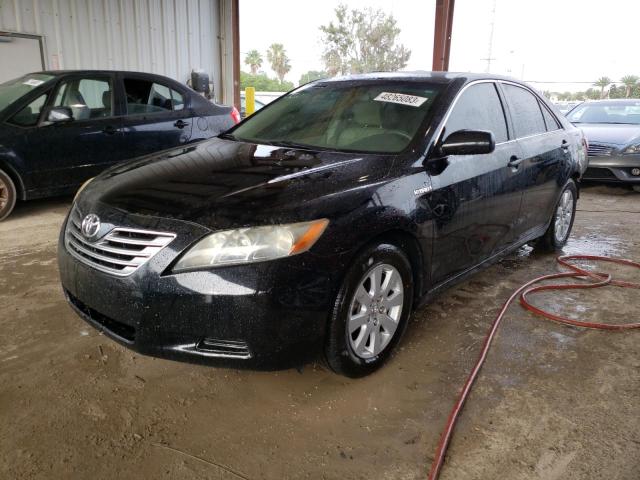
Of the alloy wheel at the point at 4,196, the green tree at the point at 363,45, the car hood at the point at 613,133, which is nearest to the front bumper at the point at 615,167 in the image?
the car hood at the point at 613,133

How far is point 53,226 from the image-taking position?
496cm

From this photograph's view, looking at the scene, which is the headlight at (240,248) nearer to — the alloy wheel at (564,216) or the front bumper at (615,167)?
the alloy wheel at (564,216)

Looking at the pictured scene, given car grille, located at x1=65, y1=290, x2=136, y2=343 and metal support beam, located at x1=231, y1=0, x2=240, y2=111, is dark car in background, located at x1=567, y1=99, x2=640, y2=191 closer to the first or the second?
metal support beam, located at x1=231, y1=0, x2=240, y2=111

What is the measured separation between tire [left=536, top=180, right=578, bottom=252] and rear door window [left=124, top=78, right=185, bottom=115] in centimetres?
423

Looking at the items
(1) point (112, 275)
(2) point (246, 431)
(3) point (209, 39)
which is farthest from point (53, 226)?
(3) point (209, 39)

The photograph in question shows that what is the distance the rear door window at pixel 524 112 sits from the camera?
3555mm

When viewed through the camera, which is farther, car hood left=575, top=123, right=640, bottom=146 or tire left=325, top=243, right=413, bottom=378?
car hood left=575, top=123, right=640, bottom=146

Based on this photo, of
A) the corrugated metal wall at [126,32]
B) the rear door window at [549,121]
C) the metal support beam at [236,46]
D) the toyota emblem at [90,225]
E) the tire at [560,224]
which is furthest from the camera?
the metal support beam at [236,46]

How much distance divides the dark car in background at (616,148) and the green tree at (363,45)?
13177 millimetres

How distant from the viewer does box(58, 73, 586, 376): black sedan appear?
1.98 metres

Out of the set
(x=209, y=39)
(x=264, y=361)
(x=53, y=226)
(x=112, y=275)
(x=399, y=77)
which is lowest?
(x=53, y=226)

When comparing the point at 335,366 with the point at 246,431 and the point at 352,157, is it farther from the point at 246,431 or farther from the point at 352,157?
the point at 352,157

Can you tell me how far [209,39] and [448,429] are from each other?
33.5 ft

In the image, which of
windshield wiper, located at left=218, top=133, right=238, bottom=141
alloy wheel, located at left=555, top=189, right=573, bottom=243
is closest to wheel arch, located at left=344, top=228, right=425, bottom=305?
windshield wiper, located at left=218, top=133, right=238, bottom=141
